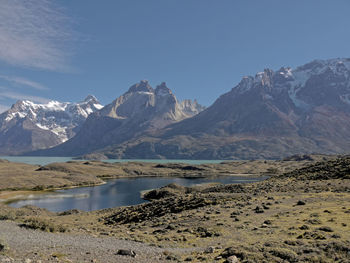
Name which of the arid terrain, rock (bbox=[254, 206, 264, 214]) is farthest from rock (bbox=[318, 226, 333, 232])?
rock (bbox=[254, 206, 264, 214])

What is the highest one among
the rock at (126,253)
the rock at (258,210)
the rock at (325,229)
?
the rock at (325,229)

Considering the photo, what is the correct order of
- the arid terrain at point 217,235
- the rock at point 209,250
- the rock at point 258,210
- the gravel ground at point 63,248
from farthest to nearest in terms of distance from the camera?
the rock at point 258,210, the rock at point 209,250, the arid terrain at point 217,235, the gravel ground at point 63,248

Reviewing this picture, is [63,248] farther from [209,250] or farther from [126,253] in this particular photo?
[209,250]

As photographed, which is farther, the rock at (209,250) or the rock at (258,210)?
the rock at (258,210)

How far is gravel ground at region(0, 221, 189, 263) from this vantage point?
811 inches

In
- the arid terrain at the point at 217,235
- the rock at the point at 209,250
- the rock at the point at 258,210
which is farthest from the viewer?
the rock at the point at 258,210

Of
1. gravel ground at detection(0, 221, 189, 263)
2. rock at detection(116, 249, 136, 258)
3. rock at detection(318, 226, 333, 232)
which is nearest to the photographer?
gravel ground at detection(0, 221, 189, 263)

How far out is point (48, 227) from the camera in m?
31.0

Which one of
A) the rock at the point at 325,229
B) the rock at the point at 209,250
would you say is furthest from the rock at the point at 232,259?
the rock at the point at 325,229

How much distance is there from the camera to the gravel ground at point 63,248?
67.6 feet

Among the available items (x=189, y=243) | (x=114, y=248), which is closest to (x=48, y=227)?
(x=114, y=248)

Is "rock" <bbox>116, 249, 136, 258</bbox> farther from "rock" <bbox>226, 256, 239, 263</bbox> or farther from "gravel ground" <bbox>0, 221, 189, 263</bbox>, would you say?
"rock" <bbox>226, 256, 239, 263</bbox>

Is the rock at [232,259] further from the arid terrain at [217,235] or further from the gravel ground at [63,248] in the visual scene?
the gravel ground at [63,248]

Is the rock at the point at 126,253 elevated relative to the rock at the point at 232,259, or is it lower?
lower
